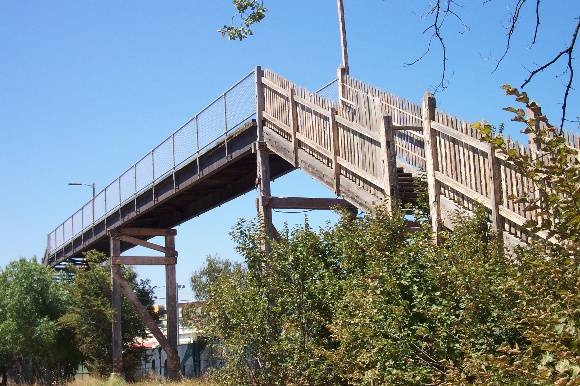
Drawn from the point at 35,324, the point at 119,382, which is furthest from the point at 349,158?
the point at 35,324

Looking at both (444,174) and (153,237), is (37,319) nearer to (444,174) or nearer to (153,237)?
(153,237)

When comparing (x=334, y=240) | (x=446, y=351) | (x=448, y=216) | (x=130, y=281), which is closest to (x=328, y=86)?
(x=334, y=240)

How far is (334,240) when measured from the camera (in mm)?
11680

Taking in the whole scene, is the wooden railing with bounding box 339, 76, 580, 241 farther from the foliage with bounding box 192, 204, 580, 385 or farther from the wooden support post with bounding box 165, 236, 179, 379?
the wooden support post with bounding box 165, 236, 179, 379

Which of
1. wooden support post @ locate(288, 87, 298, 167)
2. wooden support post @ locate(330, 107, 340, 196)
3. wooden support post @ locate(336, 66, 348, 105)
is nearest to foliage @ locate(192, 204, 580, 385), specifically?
wooden support post @ locate(330, 107, 340, 196)

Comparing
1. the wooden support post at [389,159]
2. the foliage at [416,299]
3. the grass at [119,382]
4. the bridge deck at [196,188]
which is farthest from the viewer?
the grass at [119,382]

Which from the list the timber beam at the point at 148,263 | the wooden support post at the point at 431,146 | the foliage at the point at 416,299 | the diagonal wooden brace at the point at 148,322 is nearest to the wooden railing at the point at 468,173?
the wooden support post at the point at 431,146

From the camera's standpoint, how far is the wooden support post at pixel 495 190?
381 inches

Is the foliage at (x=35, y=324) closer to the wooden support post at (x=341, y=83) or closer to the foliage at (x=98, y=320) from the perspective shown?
the foliage at (x=98, y=320)

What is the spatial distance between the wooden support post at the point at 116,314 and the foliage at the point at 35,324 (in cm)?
455

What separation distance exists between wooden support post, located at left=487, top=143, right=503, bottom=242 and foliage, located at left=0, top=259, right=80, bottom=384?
27075mm

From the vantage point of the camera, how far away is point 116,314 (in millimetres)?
29828

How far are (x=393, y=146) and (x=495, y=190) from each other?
2403 mm

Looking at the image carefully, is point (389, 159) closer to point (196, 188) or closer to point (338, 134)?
point (338, 134)
